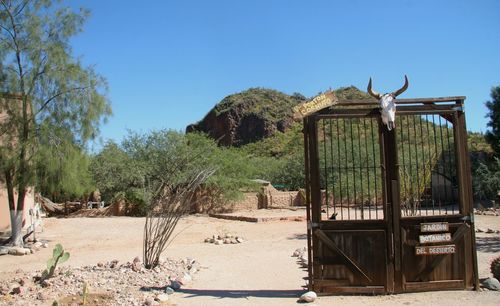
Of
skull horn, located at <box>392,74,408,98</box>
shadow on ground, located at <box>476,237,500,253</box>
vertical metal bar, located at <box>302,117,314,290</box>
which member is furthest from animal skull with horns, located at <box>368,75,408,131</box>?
shadow on ground, located at <box>476,237,500,253</box>

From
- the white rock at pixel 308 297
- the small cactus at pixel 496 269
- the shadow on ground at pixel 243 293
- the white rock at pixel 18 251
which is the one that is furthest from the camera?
the white rock at pixel 18 251

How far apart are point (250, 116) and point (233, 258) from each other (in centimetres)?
8888

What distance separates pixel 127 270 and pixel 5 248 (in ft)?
25.3

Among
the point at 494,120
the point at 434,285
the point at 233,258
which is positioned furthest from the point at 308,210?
the point at 494,120

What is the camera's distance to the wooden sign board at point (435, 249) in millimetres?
7320

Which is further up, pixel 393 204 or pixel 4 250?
pixel 393 204

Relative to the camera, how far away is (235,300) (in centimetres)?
744

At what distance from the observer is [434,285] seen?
7.43m

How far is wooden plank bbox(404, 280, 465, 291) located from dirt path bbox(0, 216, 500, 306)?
10cm

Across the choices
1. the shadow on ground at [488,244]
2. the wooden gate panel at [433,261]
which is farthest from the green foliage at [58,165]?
the shadow on ground at [488,244]

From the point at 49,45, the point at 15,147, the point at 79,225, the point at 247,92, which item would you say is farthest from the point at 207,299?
the point at 247,92

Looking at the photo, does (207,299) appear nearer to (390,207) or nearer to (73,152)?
(390,207)

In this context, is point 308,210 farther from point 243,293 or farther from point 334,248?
point 243,293

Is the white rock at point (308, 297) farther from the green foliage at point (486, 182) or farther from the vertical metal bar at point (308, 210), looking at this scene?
the green foliage at point (486, 182)
